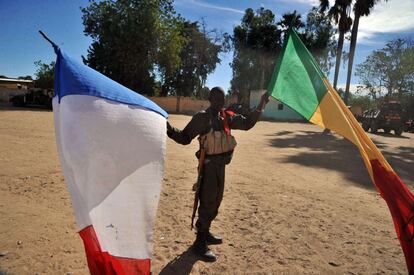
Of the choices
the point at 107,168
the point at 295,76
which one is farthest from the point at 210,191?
the point at 295,76

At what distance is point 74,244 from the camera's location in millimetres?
4133

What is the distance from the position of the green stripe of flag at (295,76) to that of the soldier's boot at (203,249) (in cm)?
181

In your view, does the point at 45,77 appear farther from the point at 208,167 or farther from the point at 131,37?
the point at 208,167

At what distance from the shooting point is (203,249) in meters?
4.02

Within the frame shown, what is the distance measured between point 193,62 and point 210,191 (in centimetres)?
4458

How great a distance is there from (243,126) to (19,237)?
2893 millimetres

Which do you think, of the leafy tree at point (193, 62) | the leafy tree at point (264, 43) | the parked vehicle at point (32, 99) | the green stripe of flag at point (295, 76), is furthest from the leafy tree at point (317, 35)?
the green stripe of flag at point (295, 76)

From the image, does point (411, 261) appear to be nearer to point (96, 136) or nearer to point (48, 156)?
point (96, 136)

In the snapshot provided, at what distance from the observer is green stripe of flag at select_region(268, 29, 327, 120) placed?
4.20 meters

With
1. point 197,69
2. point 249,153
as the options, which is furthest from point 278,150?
point 197,69

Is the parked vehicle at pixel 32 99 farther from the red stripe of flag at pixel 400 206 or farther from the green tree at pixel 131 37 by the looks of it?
the red stripe of flag at pixel 400 206

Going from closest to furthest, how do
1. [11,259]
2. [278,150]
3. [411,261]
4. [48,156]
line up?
1. [411,261]
2. [11,259]
3. [48,156]
4. [278,150]

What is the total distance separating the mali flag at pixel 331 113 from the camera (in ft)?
11.1

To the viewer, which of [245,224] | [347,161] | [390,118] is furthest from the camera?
[390,118]
